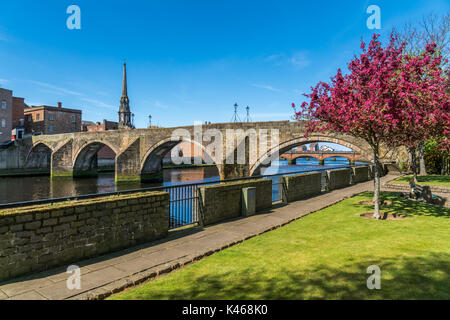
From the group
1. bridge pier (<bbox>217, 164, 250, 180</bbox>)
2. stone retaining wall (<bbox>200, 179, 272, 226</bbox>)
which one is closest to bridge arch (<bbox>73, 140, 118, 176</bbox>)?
bridge pier (<bbox>217, 164, 250, 180</bbox>)

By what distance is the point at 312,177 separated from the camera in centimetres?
1309

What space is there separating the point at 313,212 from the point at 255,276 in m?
5.71

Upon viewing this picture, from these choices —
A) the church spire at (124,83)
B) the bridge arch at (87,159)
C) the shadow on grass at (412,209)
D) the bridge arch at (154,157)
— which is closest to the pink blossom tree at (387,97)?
the shadow on grass at (412,209)

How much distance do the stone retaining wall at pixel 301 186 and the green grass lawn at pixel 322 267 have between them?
13.9 feet

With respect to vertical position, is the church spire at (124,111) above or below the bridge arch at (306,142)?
above

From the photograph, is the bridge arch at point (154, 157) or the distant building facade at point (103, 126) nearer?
the bridge arch at point (154, 157)

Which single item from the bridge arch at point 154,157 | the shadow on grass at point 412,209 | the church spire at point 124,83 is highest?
the church spire at point 124,83

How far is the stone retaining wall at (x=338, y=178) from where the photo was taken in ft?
48.8

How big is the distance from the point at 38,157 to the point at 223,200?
178 feet

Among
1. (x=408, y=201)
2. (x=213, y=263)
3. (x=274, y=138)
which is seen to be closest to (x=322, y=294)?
(x=213, y=263)

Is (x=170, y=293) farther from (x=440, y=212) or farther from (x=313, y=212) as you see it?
(x=440, y=212)
